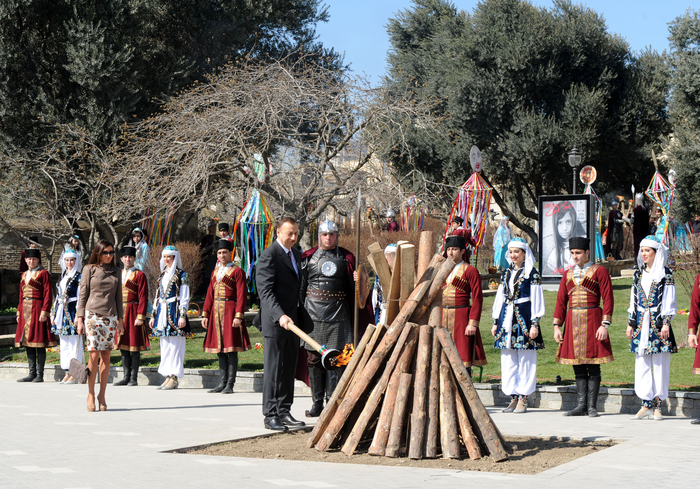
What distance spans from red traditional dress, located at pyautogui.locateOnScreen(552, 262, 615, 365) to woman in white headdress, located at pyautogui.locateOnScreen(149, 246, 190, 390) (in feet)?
16.3

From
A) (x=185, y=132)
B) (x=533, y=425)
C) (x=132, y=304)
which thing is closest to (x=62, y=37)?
(x=185, y=132)

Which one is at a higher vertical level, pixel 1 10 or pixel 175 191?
pixel 1 10

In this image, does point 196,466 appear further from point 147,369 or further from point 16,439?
point 147,369

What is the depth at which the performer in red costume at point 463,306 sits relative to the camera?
9.48 meters

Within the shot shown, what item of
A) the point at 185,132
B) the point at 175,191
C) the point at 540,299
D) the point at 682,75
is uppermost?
the point at 682,75

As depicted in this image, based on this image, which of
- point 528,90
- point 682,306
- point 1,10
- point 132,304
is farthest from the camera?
point 528,90

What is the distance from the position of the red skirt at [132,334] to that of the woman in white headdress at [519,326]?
5.00 meters

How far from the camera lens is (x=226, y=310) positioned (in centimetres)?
1131

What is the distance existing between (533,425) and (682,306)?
9243mm

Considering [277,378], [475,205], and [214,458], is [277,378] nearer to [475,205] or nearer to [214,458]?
[214,458]

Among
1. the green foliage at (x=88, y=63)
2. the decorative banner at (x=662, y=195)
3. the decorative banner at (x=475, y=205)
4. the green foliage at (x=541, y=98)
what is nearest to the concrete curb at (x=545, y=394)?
the green foliage at (x=88, y=63)

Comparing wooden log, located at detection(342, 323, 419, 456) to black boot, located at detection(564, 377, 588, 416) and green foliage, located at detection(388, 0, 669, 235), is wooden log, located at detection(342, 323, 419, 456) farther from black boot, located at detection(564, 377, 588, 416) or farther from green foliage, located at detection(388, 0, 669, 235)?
green foliage, located at detection(388, 0, 669, 235)

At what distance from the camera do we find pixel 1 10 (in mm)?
19312

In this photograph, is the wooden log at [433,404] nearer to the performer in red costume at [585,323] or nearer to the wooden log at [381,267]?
the wooden log at [381,267]
